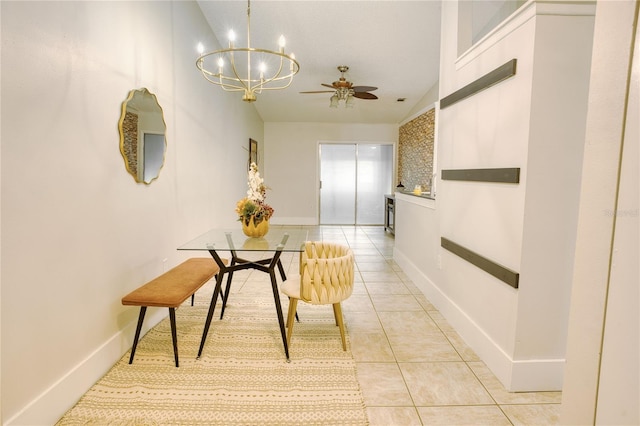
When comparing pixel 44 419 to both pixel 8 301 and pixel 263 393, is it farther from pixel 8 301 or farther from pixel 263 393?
pixel 263 393

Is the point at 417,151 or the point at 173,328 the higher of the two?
the point at 417,151

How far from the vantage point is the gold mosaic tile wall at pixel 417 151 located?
234 inches

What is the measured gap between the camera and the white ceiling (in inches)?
140

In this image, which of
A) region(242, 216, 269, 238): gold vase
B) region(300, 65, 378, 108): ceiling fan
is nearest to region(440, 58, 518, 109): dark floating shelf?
region(242, 216, 269, 238): gold vase

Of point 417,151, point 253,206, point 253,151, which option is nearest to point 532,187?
point 253,206

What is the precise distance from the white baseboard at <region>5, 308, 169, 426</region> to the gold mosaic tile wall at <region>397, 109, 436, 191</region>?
5.08 meters

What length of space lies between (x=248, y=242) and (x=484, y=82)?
6.38ft

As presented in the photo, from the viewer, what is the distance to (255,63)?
4922 mm

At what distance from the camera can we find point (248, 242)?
247cm

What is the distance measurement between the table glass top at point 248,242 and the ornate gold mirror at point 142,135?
617mm

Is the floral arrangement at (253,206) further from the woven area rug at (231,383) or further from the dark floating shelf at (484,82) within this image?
the dark floating shelf at (484,82)

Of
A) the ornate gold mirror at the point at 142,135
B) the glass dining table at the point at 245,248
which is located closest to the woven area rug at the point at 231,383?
the glass dining table at the point at 245,248

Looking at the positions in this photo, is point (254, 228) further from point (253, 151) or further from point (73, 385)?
point (253, 151)

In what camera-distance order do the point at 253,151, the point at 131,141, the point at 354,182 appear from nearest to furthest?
the point at 131,141 < the point at 253,151 < the point at 354,182
